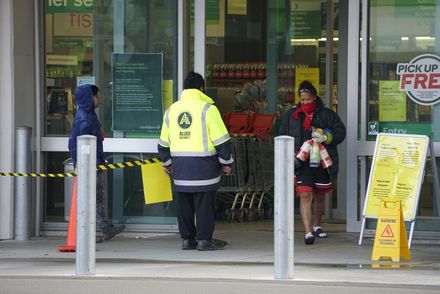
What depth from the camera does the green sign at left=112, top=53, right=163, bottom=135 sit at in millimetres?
13164

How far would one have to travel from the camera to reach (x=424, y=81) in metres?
12.7

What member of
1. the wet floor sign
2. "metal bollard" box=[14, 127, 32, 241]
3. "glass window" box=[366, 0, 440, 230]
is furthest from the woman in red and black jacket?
"metal bollard" box=[14, 127, 32, 241]

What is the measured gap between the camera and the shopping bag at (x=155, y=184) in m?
12.9

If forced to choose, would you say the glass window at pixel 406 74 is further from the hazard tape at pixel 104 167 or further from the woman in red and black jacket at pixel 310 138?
→ the hazard tape at pixel 104 167

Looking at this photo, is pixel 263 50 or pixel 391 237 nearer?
pixel 391 237

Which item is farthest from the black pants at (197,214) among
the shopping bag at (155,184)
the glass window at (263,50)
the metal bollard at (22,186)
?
the glass window at (263,50)

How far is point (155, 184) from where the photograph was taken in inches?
508

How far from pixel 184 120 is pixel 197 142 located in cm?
28

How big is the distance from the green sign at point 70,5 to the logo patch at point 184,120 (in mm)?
2533

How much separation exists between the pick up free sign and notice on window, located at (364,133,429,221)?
2.85ft

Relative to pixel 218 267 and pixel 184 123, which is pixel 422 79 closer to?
pixel 184 123

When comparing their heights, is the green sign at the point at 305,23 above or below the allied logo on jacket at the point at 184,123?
above

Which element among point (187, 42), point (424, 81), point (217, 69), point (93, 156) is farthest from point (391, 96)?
point (93, 156)

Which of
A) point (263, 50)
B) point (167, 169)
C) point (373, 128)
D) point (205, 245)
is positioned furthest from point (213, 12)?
point (205, 245)
